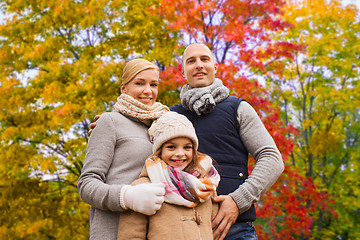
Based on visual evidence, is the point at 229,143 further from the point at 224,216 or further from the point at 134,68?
the point at 134,68

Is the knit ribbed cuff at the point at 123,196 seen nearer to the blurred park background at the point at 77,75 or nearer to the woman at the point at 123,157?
the woman at the point at 123,157

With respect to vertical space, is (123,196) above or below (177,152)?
below

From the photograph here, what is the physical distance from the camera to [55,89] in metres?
7.24

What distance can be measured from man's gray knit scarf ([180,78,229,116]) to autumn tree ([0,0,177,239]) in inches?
173

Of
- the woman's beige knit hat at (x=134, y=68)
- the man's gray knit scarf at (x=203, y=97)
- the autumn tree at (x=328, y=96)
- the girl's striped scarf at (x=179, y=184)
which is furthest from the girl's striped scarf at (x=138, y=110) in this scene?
the autumn tree at (x=328, y=96)

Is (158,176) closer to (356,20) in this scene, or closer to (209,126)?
(209,126)

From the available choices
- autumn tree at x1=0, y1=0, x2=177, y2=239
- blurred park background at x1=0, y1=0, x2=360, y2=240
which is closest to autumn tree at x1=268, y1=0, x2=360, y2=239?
blurred park background at x1=0, y1=0, x2=360, y2=240

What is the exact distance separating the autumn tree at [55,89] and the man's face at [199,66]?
4273mm

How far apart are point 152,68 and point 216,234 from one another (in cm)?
117

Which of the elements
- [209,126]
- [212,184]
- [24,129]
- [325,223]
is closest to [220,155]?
[209,126]

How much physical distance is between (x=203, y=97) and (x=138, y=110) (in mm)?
501

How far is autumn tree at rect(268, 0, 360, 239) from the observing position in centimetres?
1176

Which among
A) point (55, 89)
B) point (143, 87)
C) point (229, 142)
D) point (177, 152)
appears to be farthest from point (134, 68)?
point (55, 89)

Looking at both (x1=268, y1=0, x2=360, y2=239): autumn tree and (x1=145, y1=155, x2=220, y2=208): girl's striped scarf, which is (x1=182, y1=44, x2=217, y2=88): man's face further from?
(x1=268, y1=0, x2=360, y2=239): autumn tree
